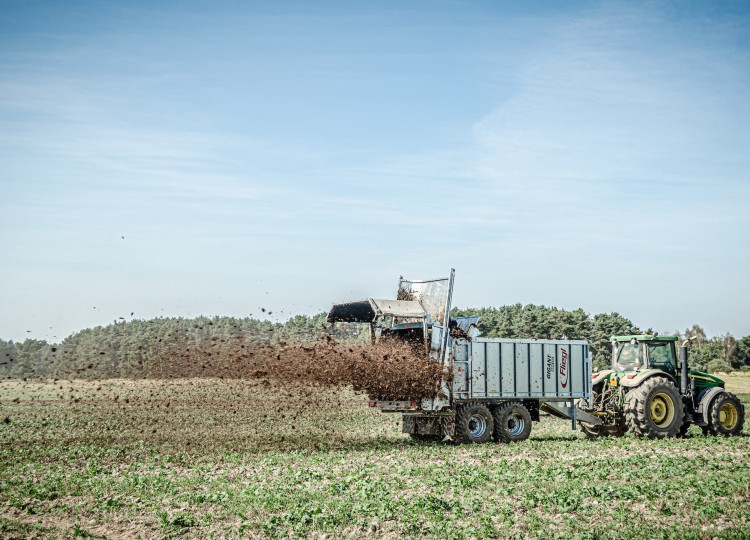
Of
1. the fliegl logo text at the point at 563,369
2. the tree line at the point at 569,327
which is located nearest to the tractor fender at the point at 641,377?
the fliegl logo text at the point at 563,369

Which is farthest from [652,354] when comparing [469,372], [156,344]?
[156,344]

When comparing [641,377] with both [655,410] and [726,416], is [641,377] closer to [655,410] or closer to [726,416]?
[655,410]

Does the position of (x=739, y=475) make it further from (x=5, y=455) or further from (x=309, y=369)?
(x=5, y=455)

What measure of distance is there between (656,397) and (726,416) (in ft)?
7.96

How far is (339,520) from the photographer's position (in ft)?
34.1

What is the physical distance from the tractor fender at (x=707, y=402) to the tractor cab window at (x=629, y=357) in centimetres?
194

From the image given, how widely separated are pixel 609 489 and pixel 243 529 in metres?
6.11

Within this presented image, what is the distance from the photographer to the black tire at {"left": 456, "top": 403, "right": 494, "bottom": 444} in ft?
60.7

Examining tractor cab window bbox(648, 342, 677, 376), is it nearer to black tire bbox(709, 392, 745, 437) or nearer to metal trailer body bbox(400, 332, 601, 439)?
black tire bbox(709, 392, 745, 437)

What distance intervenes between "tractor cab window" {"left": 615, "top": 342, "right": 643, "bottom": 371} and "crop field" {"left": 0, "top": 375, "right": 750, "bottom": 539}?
2.31m

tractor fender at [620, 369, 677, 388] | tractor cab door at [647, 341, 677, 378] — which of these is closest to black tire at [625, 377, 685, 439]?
tractor fender at [620, 369, 677, 388]

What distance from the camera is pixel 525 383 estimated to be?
Answer: 768 inches

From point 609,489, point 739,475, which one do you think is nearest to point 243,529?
point 609,489

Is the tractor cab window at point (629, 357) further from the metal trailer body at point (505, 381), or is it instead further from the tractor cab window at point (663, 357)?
the metal trailer body at point (505, 381)
